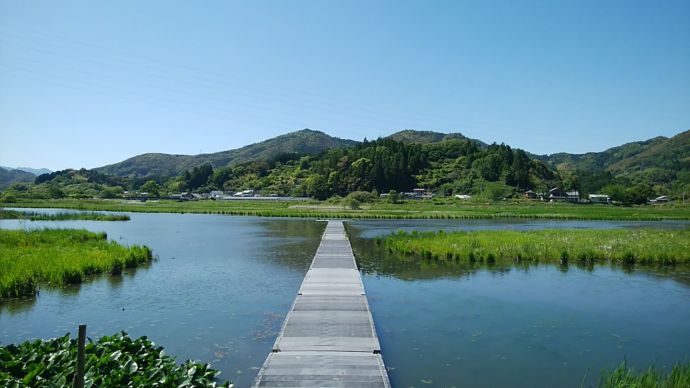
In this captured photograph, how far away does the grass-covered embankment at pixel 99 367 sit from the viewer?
804 centimetres

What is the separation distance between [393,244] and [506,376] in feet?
73.6

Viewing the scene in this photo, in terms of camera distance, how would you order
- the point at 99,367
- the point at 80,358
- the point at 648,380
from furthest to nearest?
the point at 648,380, the point at 99,367, the point at 80,358

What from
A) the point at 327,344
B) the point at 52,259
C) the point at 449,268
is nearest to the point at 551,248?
the point at 449,268

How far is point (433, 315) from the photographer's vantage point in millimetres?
16250

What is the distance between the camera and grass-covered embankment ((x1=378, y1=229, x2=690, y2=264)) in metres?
27.8

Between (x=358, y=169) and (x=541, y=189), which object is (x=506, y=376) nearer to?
(x=358, y=169)

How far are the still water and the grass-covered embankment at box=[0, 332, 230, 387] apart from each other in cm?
193

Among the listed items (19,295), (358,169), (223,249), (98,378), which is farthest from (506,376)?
(358,169)

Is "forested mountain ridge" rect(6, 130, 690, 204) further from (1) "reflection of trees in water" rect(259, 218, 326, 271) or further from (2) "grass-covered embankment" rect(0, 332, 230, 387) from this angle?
(2) "grass-covered embankment" rect(0, 332, 230, 387)

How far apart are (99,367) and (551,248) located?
2739cm

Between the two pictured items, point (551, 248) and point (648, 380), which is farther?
point (551, 248)

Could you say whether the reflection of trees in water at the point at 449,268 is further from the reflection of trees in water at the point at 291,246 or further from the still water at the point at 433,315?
the reflection of trees in water at the point at 291,246

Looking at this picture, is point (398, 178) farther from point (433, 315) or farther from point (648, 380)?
point (648, 380)

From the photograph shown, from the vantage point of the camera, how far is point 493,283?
72.1 feet
